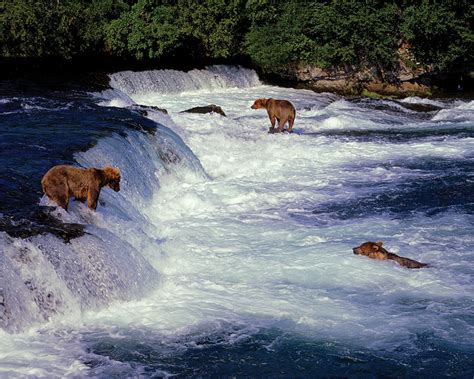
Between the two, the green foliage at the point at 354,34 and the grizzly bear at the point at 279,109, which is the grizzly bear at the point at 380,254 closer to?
the grizzly bear at the point at 279,109

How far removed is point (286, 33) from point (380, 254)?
2337 cm

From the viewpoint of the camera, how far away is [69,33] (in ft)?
86.8

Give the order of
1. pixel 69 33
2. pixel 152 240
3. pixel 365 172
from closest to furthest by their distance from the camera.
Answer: pixel 152 240 < pixel 365 172 < pixel 69 33

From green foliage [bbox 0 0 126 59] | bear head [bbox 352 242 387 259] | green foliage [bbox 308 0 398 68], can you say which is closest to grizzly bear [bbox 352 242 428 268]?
bear head [bbox 352 242 387 259]

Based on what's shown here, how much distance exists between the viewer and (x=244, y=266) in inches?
357

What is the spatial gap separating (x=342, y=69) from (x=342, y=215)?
20473mm

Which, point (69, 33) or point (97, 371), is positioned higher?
point (69, 33)

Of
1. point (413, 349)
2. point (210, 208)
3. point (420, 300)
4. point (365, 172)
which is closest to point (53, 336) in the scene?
point (413, 349)

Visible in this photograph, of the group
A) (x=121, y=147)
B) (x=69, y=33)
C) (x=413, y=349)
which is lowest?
(x=413, y=349)

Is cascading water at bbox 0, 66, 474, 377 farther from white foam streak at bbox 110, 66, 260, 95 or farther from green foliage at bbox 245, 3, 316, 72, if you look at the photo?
green foliage at bbox 245, 3, 316, 72

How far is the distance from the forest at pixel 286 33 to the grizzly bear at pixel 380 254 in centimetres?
2036

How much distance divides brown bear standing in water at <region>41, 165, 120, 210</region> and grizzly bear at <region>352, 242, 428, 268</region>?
329 cm

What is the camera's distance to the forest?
28125mm

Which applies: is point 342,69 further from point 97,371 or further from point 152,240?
point 97,371
